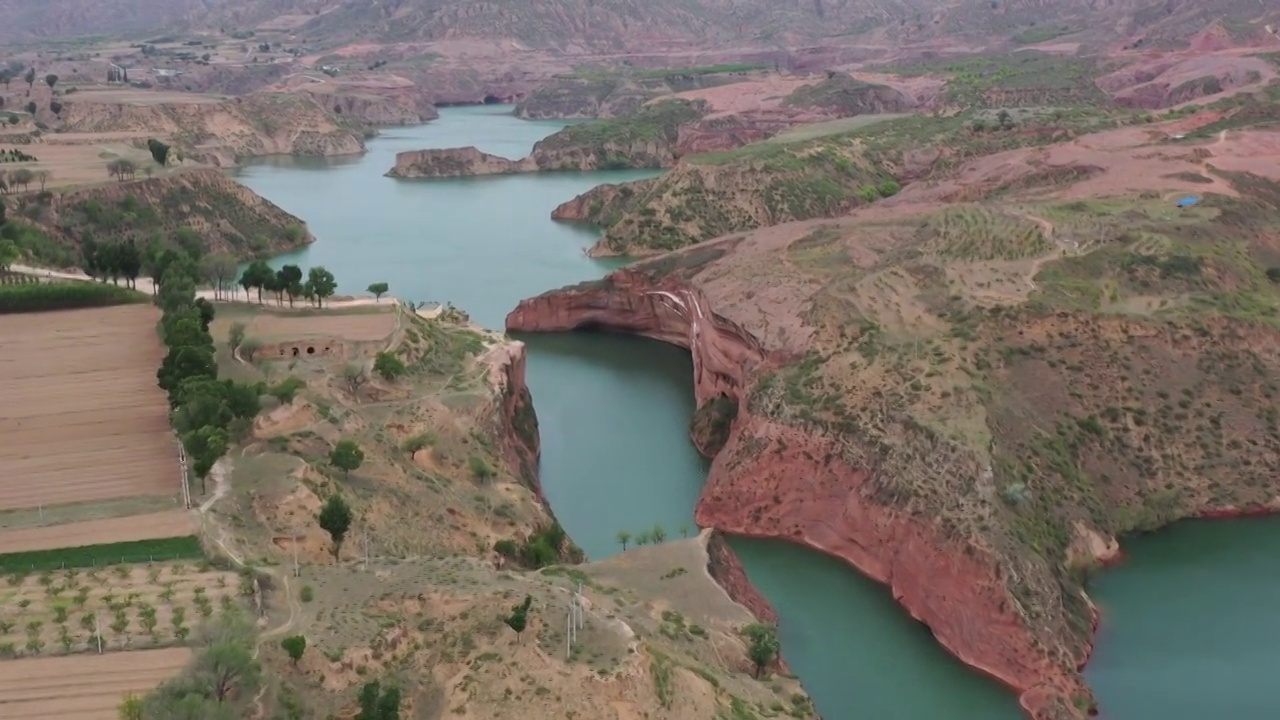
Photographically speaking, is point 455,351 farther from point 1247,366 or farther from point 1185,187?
point 1185,187

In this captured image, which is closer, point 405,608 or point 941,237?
point 405,608

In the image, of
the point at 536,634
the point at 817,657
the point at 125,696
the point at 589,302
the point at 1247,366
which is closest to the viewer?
the point at 125,696

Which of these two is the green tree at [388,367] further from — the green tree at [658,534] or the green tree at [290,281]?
the green tree at [290,281]

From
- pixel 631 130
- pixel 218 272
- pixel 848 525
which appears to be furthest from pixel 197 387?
pixel 631 130

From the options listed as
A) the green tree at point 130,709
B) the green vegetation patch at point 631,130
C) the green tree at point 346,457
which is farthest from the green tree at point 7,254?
the green vegetation patch at point 631,130

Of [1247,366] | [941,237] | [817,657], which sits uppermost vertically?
[941,237]

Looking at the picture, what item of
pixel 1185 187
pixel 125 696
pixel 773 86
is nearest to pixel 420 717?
pixel 125 696

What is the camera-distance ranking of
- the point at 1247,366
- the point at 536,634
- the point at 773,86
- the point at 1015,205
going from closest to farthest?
the point at 536,634 < the point at 1247,366 < the point at 1015,205 < the point at 773,86
